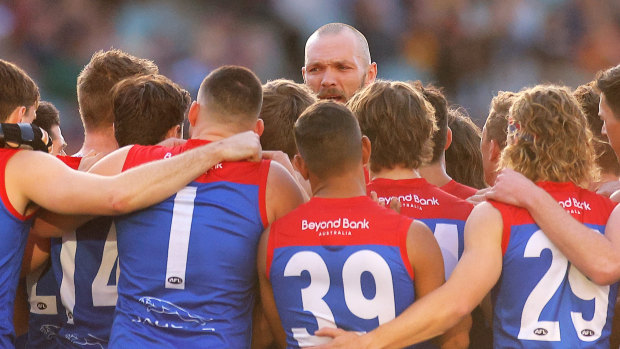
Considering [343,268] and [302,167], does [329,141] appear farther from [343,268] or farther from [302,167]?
[343,268]

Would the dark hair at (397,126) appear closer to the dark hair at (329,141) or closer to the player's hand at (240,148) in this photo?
the dark hair at (329,141)

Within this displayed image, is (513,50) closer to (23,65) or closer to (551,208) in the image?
(23,65)

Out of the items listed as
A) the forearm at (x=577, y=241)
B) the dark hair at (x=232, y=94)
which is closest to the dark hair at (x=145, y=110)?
the dark hair at (x=232, y=94)

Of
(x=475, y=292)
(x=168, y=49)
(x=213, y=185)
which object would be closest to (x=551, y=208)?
(x=475, y=292)

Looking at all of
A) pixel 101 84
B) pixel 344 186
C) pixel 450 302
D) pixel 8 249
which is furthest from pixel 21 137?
pixel 450 302

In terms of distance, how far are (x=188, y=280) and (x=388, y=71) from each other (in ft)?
24.4

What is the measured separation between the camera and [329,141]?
131 inches

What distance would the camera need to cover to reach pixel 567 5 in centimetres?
1104

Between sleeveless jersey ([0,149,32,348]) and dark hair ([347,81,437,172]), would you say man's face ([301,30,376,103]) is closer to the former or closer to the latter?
dark hair ([347,81,437,172])

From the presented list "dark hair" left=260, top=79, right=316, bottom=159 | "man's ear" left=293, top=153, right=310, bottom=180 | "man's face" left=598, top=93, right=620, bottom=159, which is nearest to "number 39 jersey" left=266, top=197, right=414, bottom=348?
"man's ear" left=293, top=153, right=310, bottom=180

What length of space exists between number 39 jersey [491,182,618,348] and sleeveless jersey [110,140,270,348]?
3.50 feet

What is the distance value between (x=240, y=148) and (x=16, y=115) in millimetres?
1174

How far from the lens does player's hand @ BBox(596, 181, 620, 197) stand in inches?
160

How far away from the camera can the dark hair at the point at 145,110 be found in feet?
12.9
